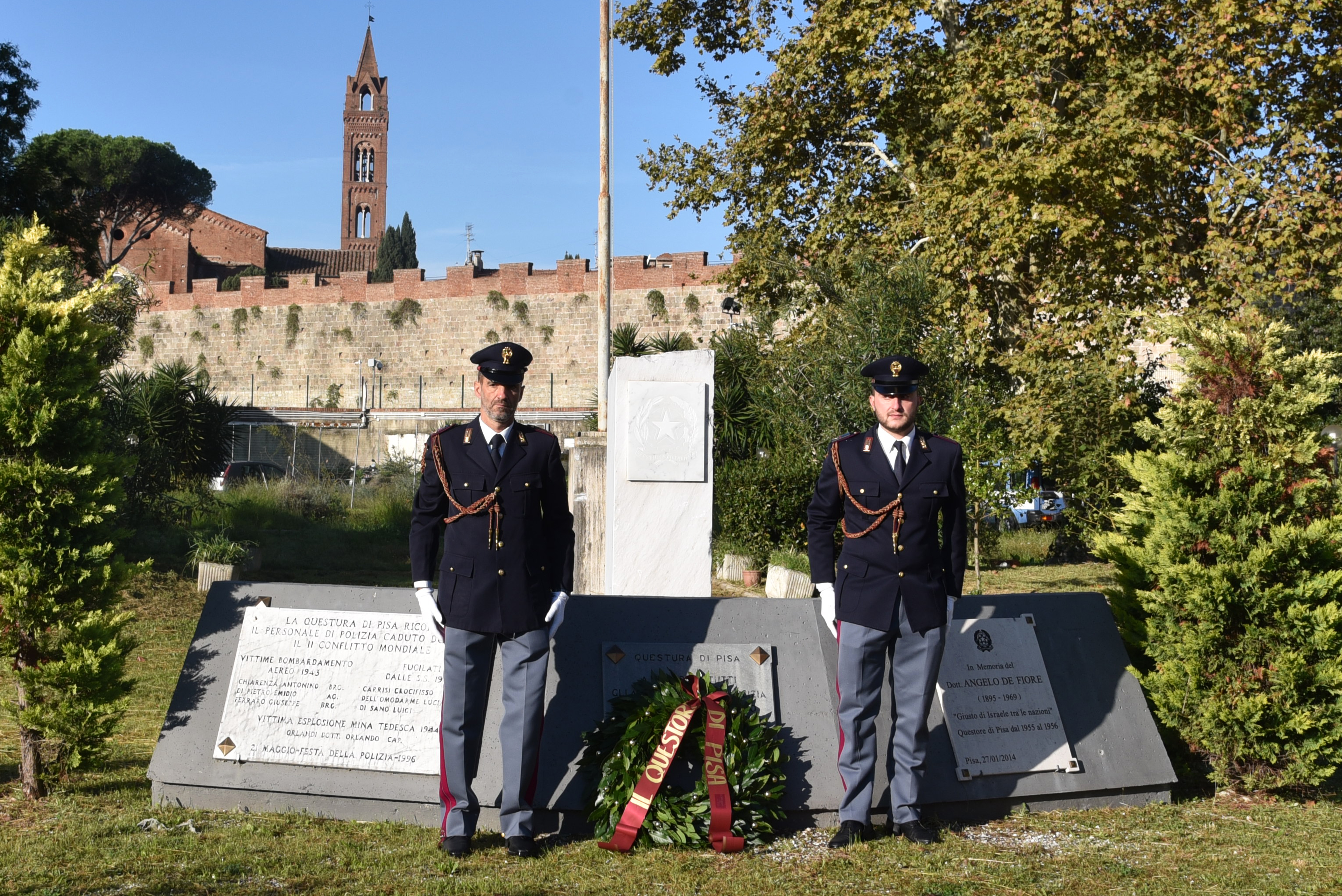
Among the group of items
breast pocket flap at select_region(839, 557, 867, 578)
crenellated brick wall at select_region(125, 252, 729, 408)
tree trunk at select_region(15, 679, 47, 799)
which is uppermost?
crenellated brick wall at select_region(125, 252, 729, 408)

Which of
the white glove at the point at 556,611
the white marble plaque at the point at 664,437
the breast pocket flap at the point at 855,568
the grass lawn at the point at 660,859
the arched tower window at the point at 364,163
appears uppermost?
the arched tower window at the point at 364,163

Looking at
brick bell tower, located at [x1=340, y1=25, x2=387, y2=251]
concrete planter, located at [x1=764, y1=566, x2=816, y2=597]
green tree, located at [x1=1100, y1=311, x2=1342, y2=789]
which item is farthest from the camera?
brick bell tower, located at [x1=340, y1=25, x2=387, y2=251]

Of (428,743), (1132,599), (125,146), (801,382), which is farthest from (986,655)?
(125,146)

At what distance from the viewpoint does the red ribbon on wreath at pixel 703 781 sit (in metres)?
4.10

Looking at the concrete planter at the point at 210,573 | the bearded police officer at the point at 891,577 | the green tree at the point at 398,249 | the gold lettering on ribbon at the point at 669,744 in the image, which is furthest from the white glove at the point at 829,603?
the green tree at the point at 398,249

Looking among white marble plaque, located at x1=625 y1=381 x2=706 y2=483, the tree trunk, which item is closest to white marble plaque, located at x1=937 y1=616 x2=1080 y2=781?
white marble plaque, located at x1=625 y1=381 x2=706 y2=483

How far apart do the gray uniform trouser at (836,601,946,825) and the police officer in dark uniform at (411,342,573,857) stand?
44.4 inches

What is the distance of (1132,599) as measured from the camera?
5.29 m

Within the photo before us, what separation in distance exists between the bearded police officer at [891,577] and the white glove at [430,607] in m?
1.46

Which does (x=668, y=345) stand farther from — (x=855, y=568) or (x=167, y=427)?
(x=855, y=568)

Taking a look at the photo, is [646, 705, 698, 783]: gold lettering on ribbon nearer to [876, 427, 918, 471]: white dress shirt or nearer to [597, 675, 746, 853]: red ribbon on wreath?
[597, 675, 746, 853]: red ribbon on wreath

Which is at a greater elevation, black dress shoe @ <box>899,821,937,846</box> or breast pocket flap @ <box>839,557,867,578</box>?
breast pocket flap @ <box>839,557,867,578</box>

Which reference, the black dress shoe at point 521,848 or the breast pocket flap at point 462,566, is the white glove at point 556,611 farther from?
the black dress shoe at point 521,848

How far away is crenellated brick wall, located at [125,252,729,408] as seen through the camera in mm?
39938
